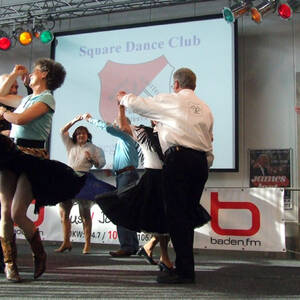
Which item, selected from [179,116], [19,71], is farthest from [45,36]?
[179,116]

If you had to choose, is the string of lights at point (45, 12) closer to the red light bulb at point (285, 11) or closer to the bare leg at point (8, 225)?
the red light bulb at point (285, 11)

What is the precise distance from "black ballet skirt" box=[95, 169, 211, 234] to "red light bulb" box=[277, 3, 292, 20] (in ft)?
12.7

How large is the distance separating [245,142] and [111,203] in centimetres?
354

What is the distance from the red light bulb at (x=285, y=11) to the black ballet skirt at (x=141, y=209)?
12.7 feet

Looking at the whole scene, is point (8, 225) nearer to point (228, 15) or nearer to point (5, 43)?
point (228, 15)

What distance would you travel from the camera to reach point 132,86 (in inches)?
269

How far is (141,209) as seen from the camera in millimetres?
3105

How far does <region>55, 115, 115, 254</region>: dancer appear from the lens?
4.89 meters

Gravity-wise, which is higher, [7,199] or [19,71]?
[19,71]

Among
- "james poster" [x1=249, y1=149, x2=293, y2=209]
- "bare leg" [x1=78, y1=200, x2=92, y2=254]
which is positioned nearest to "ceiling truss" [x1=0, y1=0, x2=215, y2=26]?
"james poster" [x1=249, y1=149, x2=293, y2=209]

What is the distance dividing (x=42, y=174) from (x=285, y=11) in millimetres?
4479

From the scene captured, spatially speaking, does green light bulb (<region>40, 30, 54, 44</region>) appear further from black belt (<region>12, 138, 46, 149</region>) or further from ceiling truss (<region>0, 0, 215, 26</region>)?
black belt (<region>12, 138, 46, 149</region>)

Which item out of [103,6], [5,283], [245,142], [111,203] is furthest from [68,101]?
[5,283]

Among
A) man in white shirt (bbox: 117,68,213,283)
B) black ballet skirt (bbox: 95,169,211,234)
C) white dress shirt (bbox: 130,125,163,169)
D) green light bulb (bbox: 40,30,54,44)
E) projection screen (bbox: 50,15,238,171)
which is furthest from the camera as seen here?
green light bulb (bbox: 40,30,54,44)
